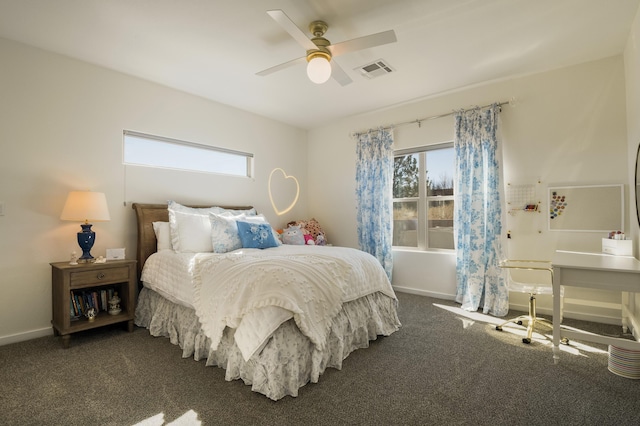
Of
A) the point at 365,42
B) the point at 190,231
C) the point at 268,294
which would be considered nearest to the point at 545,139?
the point at 365,42

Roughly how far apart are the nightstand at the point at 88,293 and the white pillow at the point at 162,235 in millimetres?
348

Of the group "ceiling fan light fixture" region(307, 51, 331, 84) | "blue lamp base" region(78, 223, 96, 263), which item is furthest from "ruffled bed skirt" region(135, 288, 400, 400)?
"ceiling fan light fixture" region(307, 51, 331, 84)

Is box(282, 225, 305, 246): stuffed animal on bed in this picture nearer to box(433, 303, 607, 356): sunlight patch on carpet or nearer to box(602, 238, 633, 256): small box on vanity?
box(433, 303, 607, 356): sunlight patch on carpet

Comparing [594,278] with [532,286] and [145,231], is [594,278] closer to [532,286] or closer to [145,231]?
[532,286]

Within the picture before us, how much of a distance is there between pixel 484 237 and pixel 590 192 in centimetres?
107

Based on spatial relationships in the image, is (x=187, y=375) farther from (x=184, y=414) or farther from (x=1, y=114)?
(x=1, y=114)

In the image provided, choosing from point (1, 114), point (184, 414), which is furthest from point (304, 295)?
point (1, 114)

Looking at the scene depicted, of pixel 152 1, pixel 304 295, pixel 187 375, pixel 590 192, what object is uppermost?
pixel 152 1

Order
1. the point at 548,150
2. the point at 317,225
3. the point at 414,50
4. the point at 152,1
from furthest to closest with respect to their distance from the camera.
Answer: the point at 317,225
the point at 548,150
the point at 414,50
the point at 152,1

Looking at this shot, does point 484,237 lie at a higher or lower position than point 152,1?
lower

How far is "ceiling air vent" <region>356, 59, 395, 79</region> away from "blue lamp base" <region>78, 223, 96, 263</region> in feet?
10.2

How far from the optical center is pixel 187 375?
7.21 ft

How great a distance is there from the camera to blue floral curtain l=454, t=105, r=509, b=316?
11.8ft

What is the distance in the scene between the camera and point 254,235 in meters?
3.35
